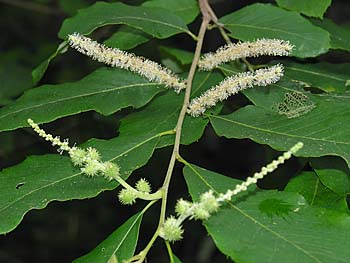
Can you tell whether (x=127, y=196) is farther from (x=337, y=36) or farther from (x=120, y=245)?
(x=337, y=36)

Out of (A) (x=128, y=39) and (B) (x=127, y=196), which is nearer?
(B) (x=127, y=196)

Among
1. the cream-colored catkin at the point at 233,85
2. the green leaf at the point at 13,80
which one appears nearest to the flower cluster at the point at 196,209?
the cream-colored catkin at the point at 233,85

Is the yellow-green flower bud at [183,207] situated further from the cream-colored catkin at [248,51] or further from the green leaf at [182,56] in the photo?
the green leaf at [182,56]

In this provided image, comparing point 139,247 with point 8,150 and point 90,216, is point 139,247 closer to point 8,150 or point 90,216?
point 90,216

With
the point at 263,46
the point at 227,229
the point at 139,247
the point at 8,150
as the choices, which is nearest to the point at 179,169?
the point at 139,247

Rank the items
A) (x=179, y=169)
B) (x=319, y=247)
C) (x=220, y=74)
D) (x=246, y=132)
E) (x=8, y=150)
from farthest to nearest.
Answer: (x=179, y=169), (x=8, y=150), (x=220, y=74), (x=246, y=132), (x=319, y=247)

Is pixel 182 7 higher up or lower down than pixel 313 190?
higher up

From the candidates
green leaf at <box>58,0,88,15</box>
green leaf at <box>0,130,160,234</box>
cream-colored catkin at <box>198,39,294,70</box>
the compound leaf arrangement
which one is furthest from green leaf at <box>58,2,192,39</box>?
green leaf at <box>58,0,88,15</box>

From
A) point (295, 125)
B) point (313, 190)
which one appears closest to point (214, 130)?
point (295, 125)
